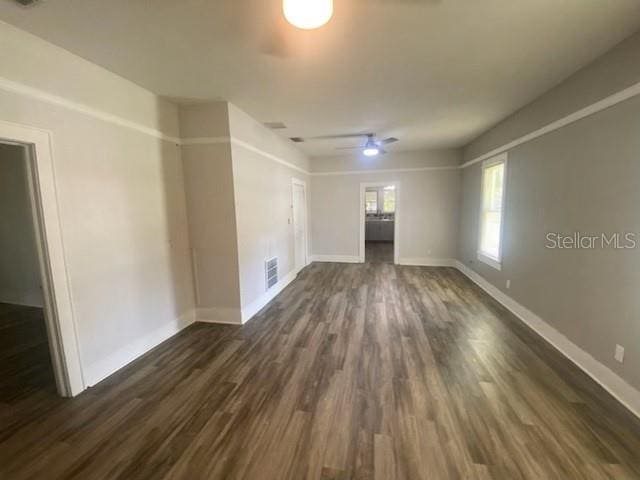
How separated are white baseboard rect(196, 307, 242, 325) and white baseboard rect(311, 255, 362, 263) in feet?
12.6

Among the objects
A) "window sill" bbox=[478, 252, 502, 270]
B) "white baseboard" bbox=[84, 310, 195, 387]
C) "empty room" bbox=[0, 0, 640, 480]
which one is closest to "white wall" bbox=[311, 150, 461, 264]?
"window sill" bbox=[478, 252, 502, 270]

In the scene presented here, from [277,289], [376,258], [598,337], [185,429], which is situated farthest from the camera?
[376,258]

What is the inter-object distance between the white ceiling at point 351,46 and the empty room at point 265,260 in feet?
0.07

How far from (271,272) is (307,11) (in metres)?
3.68

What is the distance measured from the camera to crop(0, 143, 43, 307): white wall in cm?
385

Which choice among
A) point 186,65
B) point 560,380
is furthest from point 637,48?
point 186,65

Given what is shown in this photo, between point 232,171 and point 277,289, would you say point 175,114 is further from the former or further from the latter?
point 277,289

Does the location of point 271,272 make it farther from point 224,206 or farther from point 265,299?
point 224,206

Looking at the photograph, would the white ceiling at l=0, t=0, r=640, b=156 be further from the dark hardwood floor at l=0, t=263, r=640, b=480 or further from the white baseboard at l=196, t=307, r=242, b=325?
the dark hardwood floor at l=0, t=263, r=640, b=480

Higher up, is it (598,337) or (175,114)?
(175,114)

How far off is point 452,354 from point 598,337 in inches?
46.1

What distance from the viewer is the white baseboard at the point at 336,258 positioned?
709 centimetres

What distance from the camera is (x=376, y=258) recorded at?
24.7 ft

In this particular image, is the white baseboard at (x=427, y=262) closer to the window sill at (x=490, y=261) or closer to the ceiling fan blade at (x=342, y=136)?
the window sill at (x=490, y=261)
